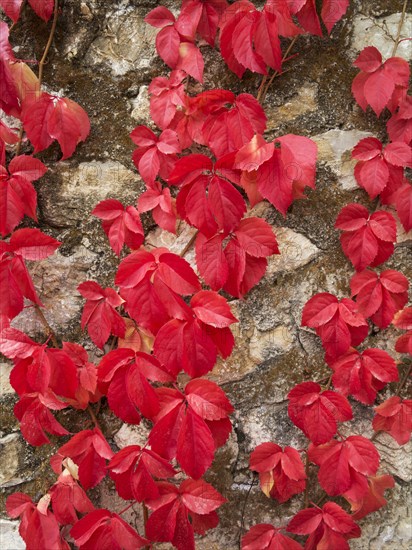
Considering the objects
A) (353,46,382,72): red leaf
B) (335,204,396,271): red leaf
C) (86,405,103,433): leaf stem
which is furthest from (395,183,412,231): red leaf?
(86,405,103,433): leaf stem

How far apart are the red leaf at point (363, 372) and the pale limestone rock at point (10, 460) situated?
0.80 meters

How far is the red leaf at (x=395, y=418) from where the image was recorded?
4.63ft

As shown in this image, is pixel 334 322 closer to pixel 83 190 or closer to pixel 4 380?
pixel 83 190

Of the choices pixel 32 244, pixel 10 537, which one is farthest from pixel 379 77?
pixel 10 537

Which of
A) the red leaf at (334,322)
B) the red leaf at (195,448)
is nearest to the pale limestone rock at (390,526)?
the red leaf at (334,322)

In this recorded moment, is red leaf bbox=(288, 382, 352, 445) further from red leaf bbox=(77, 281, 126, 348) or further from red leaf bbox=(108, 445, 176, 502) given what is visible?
red leaf bbox=(77, 281, 126, 348)

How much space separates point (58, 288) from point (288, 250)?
59 centimetres

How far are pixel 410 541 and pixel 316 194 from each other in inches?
36.2

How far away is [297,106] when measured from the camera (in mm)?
1461

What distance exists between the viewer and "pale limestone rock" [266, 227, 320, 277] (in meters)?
1.45

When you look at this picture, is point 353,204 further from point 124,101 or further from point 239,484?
point 239,484

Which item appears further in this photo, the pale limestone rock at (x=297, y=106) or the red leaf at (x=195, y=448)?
the pale limestone rock at (x=297, y=106)

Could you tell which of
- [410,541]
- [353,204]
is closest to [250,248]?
[353,204]

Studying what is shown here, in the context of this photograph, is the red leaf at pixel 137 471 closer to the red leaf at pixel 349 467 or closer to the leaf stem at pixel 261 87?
the red leaf at pixel 349 467
